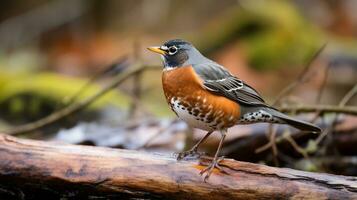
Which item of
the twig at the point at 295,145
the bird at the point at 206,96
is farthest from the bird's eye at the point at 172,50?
the twig at the point at 295,145

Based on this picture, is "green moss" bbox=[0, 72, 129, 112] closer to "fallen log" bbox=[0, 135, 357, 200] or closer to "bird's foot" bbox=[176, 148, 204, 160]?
"bird's foot" bbox=[176, 148, 204, 160]

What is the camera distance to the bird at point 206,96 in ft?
15.8

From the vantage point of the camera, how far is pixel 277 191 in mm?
4324

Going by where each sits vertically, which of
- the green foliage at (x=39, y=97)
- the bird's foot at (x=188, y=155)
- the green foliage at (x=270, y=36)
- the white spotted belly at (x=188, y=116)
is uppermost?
the green foliage at (x=270, y=36)

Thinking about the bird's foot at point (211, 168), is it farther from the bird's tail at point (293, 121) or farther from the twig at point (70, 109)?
the twig at point (70, 109)

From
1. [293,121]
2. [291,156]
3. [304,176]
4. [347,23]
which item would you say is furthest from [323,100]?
[304,176]

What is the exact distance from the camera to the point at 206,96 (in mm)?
4855

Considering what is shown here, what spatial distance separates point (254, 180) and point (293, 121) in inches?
35.2

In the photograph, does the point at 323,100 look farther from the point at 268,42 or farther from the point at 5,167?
the point at 5,167

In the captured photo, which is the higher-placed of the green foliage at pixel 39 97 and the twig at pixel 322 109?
the green foliage at pixel 39 97

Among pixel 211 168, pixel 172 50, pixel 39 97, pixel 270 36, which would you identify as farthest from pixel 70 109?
pixel 270 36

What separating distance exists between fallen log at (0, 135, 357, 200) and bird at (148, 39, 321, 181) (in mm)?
187

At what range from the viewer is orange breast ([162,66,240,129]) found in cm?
479

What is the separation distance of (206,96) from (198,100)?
84 millimetres
